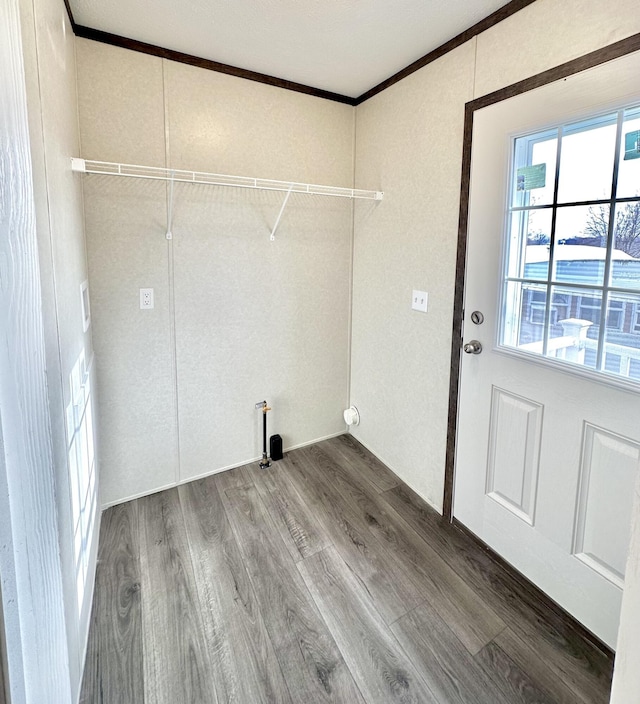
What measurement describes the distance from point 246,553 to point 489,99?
2.26 m

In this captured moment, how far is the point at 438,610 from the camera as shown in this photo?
5.20ft

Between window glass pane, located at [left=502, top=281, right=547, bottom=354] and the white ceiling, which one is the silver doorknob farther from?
the white ceiling

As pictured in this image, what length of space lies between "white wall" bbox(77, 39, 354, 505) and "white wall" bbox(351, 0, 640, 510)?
0.27m

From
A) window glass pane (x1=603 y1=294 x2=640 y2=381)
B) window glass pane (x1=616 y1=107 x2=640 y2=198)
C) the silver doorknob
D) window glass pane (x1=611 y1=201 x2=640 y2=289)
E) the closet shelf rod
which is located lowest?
the silver doorknob

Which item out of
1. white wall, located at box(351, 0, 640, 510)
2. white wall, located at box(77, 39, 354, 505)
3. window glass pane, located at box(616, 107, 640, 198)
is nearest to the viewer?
window glass pane, located at box(616, 107, 640, 198)

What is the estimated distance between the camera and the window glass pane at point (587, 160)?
1.31 meters

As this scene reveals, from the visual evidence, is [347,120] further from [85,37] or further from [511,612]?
[511,612]

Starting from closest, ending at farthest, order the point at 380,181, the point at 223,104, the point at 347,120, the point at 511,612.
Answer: the point at 511,612, the point at 223,104, the point at 380,181, the point at 347,120

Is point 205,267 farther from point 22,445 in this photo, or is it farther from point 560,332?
point 22,445

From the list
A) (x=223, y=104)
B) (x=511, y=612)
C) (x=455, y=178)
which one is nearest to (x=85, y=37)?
(x=223, y=104)

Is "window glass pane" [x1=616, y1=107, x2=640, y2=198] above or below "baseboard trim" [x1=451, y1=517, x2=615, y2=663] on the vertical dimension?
above

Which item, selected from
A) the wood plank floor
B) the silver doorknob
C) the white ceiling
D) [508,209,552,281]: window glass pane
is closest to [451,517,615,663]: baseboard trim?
the wood plank floor

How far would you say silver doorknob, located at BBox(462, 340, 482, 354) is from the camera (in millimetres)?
1800

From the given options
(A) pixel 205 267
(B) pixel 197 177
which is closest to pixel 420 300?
(A) pixel 205 267
